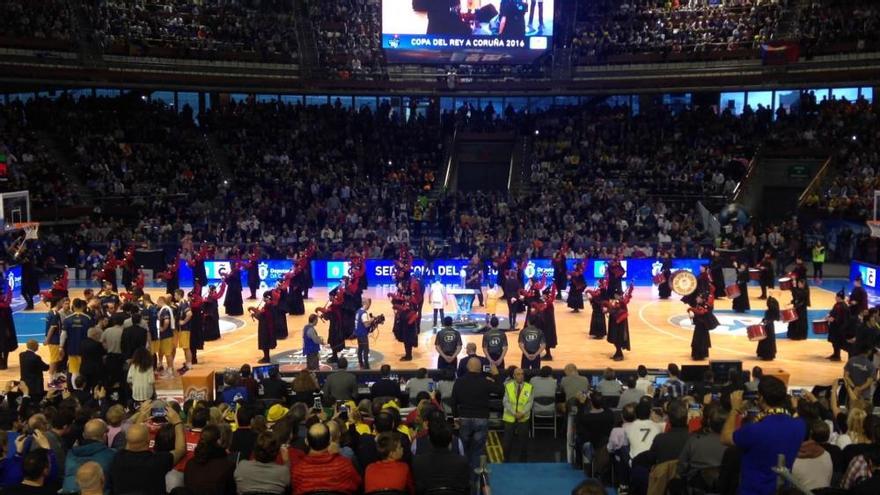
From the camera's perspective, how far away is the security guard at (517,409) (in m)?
12.7

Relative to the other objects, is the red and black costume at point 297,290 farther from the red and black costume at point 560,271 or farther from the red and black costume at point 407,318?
the red and black costume at point 560,271

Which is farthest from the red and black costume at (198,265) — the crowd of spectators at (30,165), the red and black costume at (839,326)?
the red and black costume at (839,326)

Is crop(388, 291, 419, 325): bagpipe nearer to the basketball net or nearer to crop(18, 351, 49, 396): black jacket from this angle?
crop(18, 351, 49, 396): black jacket

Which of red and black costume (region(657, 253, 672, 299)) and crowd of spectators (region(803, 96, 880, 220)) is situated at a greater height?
crowd of spectators (region(803, 96, 880, 220))

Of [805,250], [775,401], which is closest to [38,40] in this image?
[805,250]

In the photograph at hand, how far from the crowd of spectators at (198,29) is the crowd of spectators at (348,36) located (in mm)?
1514

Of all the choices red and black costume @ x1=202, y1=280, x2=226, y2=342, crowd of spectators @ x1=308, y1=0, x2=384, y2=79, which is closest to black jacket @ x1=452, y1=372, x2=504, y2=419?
red and black costume @ x1=202, y1=280, x2=226, y2=342

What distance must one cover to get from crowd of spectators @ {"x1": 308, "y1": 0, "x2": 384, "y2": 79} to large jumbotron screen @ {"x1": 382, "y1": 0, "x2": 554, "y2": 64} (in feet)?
17.4

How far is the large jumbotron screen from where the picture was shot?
37.8 m

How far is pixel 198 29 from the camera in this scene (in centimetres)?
4262

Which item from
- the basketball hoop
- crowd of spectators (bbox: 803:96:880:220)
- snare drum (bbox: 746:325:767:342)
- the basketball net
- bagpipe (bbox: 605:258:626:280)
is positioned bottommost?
snare drum (bbox: 746:325:767:342)

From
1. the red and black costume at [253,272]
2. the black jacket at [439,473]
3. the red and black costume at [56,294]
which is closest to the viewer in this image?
the black jacket at [439,473]

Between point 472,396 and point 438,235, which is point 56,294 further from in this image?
point 438,235

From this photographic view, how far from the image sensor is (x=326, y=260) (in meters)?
32.5
